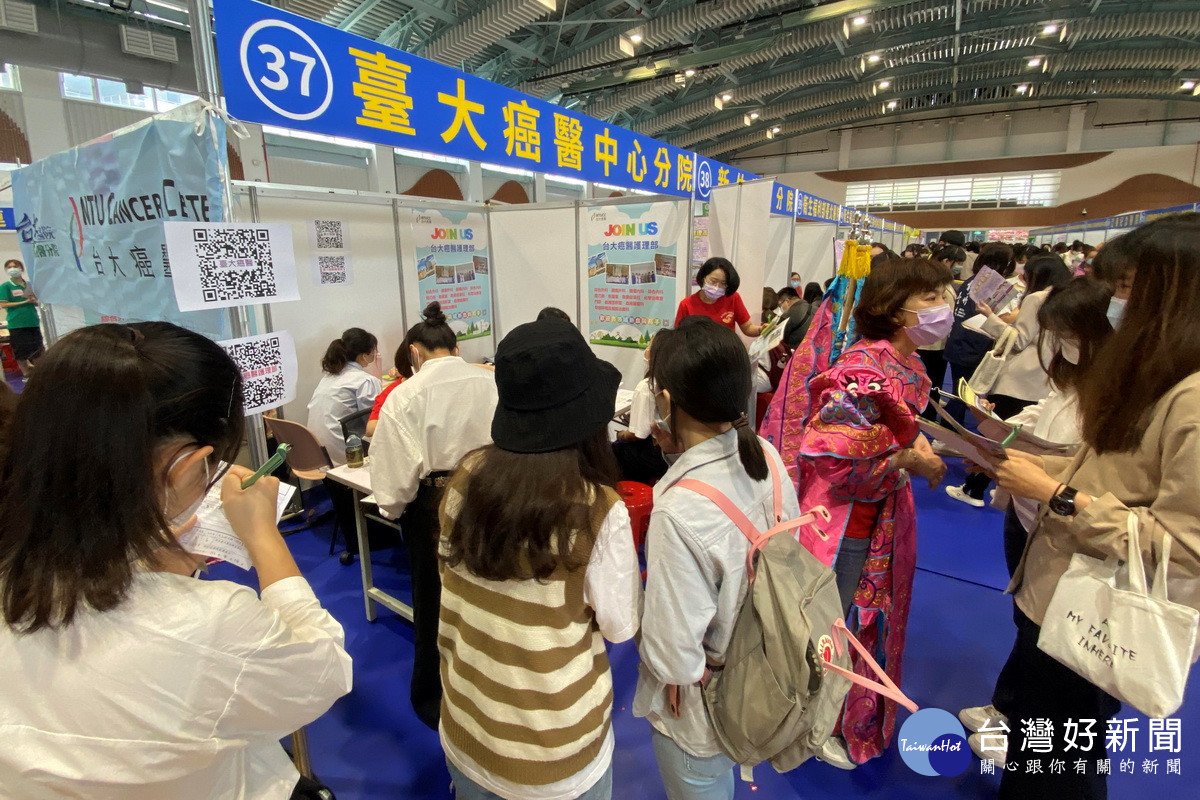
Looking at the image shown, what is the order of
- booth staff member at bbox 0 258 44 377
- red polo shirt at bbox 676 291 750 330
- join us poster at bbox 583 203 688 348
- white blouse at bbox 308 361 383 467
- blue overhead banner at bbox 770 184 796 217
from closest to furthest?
white blouse at bbox 308 361 383 467 → red polo shirt at bbox 676 291 750 330 → join us poster at bbox 583 203 688 348 → blue overhead banner at bbox 770 184 796 217 → booth staff member at bbox 0 258 44 377

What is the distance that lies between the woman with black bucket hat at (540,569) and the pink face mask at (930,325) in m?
1.02

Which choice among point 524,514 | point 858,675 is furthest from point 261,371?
point 858,675

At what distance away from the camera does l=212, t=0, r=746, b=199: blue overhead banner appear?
76.5 inches

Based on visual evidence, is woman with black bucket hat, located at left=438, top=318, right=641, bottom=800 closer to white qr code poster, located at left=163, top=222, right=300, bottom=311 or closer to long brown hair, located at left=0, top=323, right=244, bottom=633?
long brown hair, located at left=0, top=323, right=244, bottom=633

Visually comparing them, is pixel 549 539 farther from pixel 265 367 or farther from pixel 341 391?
pixel 341 391

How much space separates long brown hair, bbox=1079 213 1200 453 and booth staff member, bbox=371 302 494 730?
4.99ft

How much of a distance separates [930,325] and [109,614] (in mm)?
1790

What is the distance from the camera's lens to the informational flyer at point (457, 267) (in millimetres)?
4062

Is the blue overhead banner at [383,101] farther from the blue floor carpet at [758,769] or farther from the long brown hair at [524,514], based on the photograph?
the blue floor carpet at [758,769]

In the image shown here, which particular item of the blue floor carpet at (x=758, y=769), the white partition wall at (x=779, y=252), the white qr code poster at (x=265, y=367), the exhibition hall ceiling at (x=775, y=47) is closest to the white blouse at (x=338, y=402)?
the blue floor carpet at (x=758, y=769)

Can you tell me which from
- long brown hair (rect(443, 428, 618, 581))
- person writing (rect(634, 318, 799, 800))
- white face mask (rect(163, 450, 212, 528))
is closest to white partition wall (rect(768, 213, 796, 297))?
person writing (rect(634, 318, 799, 800))

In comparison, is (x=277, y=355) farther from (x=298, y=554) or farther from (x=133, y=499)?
(x=133, y=499)

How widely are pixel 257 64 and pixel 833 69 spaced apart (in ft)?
33.1

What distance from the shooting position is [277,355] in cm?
210
